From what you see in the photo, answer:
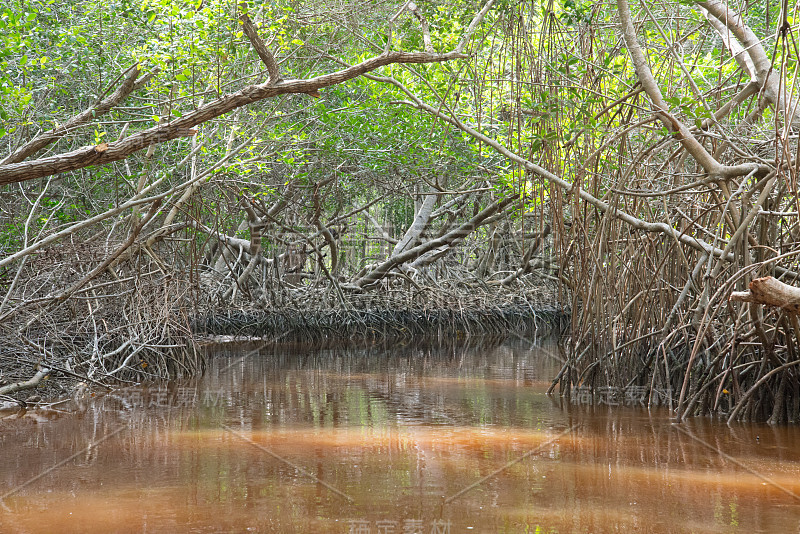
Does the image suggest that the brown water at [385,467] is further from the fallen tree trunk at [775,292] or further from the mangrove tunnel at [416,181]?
the fallen tree trunk at [775,292]

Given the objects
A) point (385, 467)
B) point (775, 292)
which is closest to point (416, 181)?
point (385, 467)

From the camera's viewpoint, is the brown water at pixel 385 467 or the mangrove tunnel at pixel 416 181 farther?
the mangrove tunnel at pixel 416 181

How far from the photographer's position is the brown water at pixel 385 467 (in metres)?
2.85

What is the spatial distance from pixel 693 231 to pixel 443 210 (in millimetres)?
7364

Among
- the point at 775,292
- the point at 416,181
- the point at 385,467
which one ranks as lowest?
the point at 385,467

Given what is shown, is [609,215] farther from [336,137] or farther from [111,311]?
[336,137]

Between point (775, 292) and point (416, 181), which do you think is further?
point (416, 181)

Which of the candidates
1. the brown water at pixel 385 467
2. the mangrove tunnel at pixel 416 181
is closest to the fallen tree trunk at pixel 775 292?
the mangrove tunnel at pixel 416 181

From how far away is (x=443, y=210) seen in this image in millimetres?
12719

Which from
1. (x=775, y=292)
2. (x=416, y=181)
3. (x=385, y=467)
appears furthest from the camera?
(x=416, y=181)

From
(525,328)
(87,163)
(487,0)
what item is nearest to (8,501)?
(87,163)

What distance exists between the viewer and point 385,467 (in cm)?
367

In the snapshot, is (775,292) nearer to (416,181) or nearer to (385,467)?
(385,467)

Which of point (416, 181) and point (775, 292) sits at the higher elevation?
point (416, 181)
